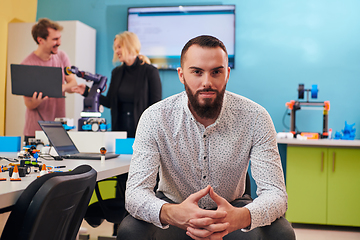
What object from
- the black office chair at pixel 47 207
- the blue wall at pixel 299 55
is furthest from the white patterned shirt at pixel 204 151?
the blue wall at pixel 299 55

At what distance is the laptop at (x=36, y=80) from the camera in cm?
287

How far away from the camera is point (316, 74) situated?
154 inches

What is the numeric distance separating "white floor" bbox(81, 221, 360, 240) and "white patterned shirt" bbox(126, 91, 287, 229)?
1.60 metres

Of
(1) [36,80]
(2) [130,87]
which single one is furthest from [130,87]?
(1) [36,80]

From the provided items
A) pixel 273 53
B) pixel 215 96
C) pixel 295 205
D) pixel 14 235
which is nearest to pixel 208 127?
pixel 215 96

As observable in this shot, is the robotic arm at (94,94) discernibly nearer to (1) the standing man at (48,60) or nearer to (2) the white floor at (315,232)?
(2) the white floor at (315,232)

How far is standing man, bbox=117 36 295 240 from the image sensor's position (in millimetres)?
1318

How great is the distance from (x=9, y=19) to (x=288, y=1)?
10.4 ft

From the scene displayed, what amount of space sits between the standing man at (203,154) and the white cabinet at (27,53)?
8.66 feet

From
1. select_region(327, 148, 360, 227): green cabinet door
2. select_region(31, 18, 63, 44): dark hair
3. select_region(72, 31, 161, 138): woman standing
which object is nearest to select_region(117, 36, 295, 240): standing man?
select_region(72, 31, 161, 138): woman standing

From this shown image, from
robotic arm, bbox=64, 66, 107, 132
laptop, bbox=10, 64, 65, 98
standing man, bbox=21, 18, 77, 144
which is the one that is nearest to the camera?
robotic arm, bbox=64, 66, 107, 132

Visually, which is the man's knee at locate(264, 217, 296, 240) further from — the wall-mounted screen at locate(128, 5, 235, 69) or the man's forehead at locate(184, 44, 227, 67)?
the wall-mounted screen at locate(128, 5, 235, 69)

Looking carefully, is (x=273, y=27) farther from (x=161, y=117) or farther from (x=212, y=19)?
(x=161, y=117)

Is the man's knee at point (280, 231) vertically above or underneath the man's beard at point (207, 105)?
underneath
